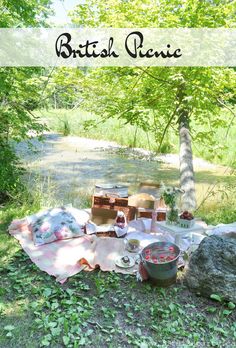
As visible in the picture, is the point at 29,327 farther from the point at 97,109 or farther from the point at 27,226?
the point at 97,109

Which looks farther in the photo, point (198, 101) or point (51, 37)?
point (51, 37)

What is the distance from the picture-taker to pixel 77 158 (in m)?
9.30

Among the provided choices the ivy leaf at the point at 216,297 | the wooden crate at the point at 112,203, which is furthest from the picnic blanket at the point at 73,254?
the ivy leaf at the point at 216,297

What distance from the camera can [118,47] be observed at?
13.8ft

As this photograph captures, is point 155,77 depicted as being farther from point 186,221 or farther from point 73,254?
point 73,254

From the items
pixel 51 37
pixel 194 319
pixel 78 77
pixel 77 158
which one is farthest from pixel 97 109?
pixel 77 158

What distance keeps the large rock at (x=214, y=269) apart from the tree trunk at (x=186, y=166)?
2.27 metres

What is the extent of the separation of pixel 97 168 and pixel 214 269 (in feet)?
19.6

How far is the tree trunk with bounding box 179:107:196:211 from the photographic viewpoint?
4.71m

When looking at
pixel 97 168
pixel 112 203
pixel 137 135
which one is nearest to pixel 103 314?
pixel 112 203

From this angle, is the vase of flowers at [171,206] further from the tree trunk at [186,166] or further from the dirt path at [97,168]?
the dirt path at [97,168]

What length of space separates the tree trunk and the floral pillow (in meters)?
1.83

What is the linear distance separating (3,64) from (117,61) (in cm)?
144

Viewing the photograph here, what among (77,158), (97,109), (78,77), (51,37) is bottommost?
(77,158)
